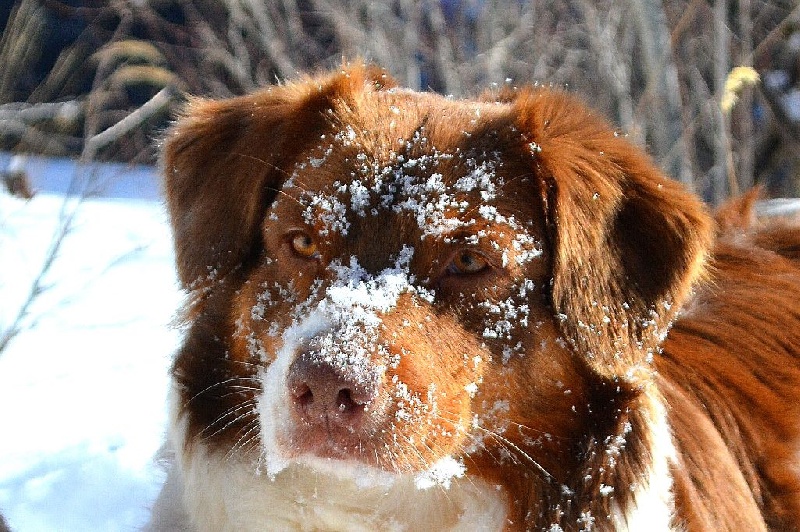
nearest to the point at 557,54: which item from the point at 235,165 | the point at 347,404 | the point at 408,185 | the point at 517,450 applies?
the point at 235,165

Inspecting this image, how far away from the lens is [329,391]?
224 centimetres

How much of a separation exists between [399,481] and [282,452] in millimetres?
423

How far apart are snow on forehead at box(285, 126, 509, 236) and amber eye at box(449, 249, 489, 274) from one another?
0.30 ft

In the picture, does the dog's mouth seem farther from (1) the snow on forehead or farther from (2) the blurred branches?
(2) the blurred branches

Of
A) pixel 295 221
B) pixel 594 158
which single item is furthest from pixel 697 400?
pixel 295 221

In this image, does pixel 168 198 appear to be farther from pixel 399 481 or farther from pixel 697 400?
pixel 697 400

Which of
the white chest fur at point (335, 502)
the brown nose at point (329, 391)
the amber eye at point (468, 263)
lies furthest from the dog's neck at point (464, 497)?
the amber eye at point (468, 263)

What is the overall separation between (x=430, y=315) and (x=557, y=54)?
815cm

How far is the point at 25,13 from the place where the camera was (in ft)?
11.2

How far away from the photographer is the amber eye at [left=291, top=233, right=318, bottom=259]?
270cm

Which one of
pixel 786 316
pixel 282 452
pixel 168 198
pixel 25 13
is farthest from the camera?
pixel 786 316

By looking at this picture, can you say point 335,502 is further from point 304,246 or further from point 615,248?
point 615,248

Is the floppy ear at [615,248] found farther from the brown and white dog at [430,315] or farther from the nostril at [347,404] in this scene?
the nostril at [347,404]

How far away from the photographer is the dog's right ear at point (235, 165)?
2930mm
